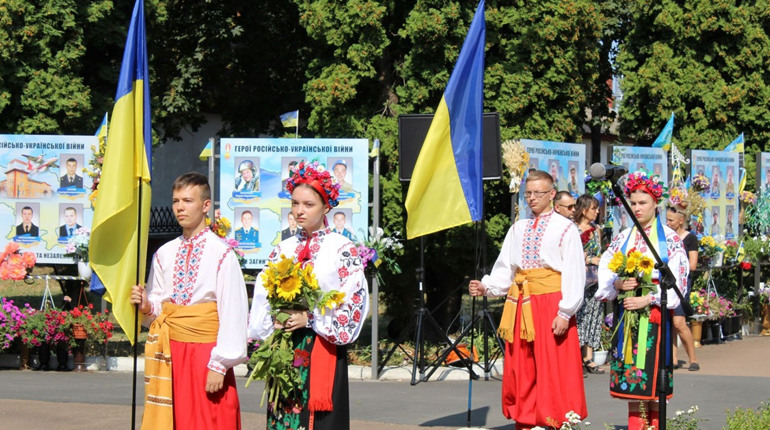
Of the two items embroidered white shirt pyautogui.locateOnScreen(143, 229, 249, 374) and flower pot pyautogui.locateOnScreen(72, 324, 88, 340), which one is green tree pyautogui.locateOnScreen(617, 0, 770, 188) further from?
embroidered white shirt pyautogui.locateOnScreen(143, 229, 249, 374)

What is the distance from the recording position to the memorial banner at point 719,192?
16.1 m

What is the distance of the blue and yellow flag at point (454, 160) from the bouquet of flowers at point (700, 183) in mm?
7382

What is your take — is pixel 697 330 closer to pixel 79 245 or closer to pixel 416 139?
pixel 416 139

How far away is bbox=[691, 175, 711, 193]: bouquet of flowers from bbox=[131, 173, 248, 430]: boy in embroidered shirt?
11.0 metres

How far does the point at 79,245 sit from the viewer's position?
41.3 ft

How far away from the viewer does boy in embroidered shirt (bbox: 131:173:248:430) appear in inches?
246

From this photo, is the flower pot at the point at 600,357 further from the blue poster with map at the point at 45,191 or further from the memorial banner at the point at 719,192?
the blue poster with map at the point at 45,191

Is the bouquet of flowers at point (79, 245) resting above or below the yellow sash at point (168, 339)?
above

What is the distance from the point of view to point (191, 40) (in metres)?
18.6

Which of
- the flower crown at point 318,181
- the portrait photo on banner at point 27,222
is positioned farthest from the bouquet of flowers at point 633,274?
the portrait photo on banner at point 27,222

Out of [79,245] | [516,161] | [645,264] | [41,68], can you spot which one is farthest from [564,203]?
[41,68]

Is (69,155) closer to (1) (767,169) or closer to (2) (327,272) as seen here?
(2) (327,272)

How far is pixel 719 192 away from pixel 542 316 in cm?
923

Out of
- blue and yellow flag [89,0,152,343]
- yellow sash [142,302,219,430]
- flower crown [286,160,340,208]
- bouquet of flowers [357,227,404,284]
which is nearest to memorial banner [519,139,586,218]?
bouquet of flowers [357,227,404,284]
